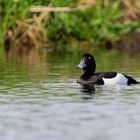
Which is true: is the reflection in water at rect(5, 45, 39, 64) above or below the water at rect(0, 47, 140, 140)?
above

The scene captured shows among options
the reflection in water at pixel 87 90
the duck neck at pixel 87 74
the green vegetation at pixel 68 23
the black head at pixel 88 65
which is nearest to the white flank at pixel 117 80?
the reflection in water at pixel 87 90

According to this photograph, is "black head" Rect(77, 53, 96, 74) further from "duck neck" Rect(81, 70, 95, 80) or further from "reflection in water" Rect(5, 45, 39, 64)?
"reflection in water" Rect(5, 45, 39, 64)

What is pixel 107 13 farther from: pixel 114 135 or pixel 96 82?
pixel 114 135

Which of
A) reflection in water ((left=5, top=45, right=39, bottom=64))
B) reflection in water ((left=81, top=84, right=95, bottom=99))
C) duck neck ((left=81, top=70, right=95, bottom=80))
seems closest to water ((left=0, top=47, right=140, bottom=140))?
reflection in water ((left=81, top=84, right=95, bottom=99))

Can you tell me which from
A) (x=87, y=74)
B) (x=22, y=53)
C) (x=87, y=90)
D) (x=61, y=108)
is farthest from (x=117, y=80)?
(x=22, y=53)

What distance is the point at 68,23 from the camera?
75.3 feet

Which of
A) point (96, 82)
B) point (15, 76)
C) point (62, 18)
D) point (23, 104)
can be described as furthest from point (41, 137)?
point (62, 18)

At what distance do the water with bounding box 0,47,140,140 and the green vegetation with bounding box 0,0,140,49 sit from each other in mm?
6629

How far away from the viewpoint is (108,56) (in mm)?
20109

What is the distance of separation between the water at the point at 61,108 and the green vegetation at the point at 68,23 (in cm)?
663

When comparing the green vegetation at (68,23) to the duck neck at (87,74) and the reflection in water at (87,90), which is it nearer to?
the duck neck at (87,74)

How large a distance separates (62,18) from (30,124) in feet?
45.8

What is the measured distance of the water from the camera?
8.67m

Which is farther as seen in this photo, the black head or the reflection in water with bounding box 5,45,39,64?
the reflection in water with bounding box 5,45,39,64
